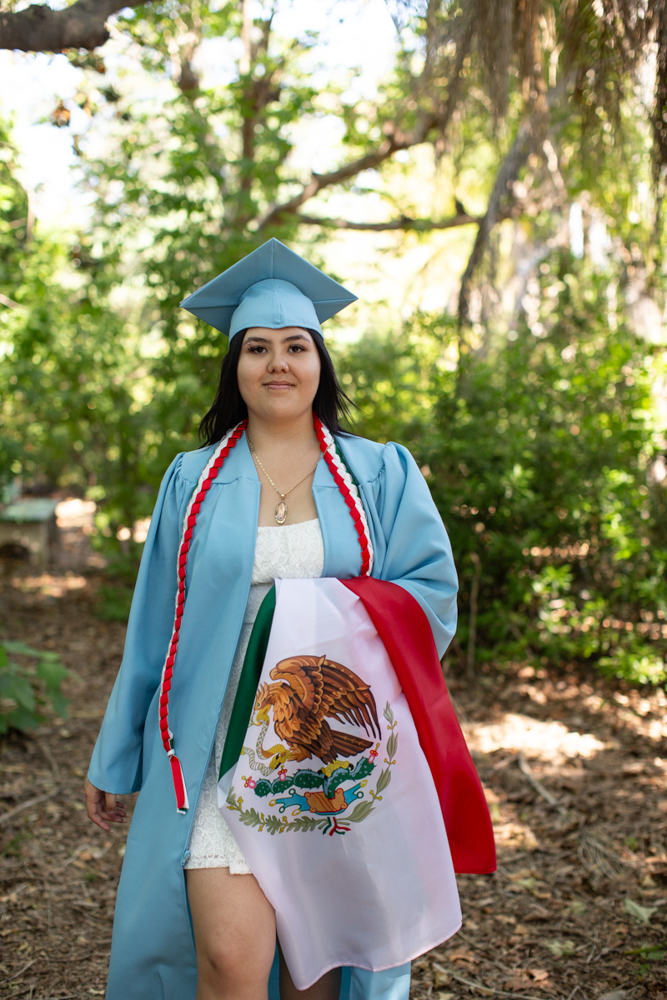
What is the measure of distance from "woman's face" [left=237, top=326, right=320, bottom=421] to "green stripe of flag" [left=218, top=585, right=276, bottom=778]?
52cm

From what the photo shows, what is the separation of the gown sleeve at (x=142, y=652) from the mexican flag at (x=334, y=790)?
348 millimetres

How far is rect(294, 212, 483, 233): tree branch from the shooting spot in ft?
26.9

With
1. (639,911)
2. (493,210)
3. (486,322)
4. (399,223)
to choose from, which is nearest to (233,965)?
(639,911)

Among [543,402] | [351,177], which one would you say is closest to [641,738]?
[543,402]

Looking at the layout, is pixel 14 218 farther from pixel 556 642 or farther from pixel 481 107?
pixel 556 642

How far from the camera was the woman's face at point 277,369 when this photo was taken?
1984mm

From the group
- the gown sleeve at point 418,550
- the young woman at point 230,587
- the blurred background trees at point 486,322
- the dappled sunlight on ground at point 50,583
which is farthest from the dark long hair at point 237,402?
the dappled sunlight on ground at point 50,583

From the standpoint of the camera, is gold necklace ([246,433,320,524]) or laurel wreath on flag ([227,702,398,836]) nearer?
laurel wreath on flag ([227,702,398,836])

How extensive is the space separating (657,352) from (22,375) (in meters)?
4.48

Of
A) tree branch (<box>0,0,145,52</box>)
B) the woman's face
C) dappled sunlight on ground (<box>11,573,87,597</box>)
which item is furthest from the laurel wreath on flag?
dappled sunlight on ground (<box>11,573,87,597</box>)

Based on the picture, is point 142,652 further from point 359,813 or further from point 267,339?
point 267,339

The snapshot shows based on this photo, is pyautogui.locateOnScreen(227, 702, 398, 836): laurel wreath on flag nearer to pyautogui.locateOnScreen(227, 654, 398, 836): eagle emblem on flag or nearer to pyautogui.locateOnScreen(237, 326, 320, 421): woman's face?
pyautogui.locateOnScreen(227, 654, 398, 836): eagle emblem on flag

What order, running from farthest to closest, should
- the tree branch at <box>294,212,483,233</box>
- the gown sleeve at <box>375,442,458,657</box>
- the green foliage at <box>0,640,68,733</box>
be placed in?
1. the tree branch at <box>294,212,483,233</box>
2. the green foliage at <box>0,640,68,733</box>
3. the gown sleeve at <box>375,442,458,657</box>

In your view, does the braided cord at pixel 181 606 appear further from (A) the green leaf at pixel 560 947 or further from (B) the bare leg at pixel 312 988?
(A) the green leaf at pixel 560 947
